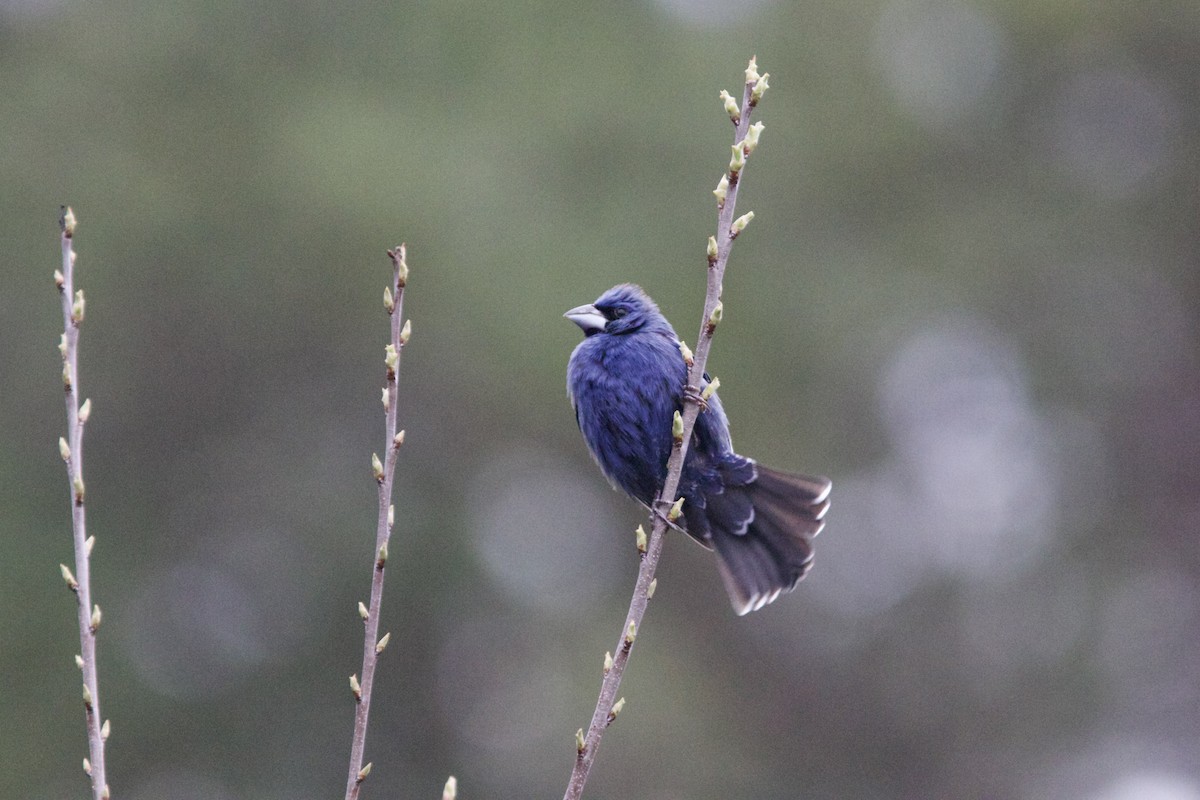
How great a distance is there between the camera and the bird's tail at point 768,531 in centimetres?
459

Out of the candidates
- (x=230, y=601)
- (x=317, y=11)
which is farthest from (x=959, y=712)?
(x=317, y=11)

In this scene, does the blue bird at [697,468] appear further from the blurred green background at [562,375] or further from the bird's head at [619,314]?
the blurred green background at [562,375]

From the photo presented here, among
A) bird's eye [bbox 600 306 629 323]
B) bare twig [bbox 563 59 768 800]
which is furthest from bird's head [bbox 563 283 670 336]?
bare twig [bbox 563 59 768 800]

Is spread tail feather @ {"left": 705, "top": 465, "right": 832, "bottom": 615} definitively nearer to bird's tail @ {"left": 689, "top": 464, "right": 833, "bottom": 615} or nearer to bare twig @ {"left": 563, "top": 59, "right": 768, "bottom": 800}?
bird's tail @ {"left": 689, "top": 464, "right": 833, "bottom": 615}

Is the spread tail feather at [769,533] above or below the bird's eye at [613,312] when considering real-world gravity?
below

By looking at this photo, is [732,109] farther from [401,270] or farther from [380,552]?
[380,552]

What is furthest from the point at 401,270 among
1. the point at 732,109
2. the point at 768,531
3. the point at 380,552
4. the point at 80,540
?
the point at 768,531

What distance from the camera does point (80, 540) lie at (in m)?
2.29

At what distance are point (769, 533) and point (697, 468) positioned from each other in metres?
0.35

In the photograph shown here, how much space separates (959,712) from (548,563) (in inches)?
143

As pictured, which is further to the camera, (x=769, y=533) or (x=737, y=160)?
(x=769, y=533)

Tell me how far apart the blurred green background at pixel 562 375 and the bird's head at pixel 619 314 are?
4413 millimetres

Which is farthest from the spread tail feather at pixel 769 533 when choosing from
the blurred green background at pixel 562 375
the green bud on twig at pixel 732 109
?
the blurred green background at pixel 562 375

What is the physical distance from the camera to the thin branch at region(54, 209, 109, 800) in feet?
7.26
